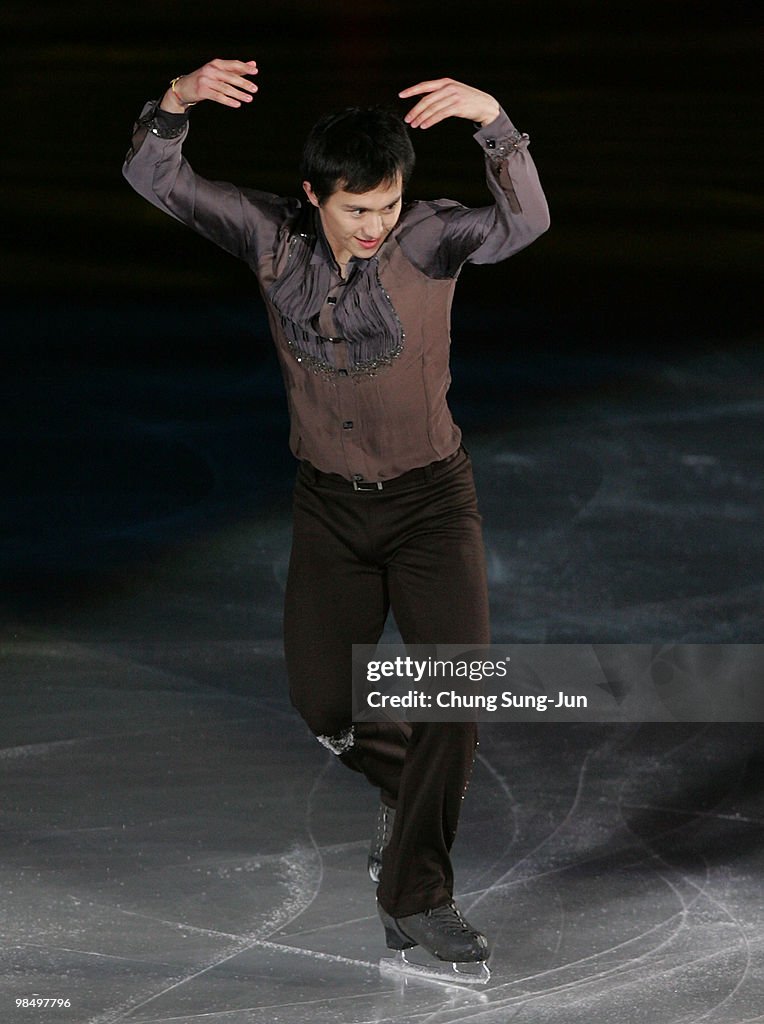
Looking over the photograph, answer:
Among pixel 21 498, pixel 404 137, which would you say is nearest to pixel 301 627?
pixel 404 137

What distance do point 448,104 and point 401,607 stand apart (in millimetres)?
1008

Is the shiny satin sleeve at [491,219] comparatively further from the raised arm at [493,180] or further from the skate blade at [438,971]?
the skate blade at [438,971]

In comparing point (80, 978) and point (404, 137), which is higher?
point (404, 137)

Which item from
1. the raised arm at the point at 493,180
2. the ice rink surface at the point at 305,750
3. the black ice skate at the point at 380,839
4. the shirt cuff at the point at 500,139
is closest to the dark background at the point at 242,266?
the ice rink surface at the point at 305,750

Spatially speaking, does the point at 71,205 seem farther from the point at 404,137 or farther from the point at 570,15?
the point at 404,137

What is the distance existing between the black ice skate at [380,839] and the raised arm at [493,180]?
4.22ft

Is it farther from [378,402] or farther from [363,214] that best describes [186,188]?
[378,402]

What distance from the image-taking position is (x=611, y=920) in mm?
4109

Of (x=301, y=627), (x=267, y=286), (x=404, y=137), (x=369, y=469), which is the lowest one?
(x=301, y=627)

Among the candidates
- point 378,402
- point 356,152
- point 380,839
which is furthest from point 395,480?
point 380,839

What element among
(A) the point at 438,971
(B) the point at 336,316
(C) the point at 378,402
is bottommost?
(A) the point at 438,971

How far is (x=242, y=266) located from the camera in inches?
389

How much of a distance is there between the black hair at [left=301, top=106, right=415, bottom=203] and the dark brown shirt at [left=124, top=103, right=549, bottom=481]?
163mm

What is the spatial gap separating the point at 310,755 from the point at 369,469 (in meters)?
1.36
